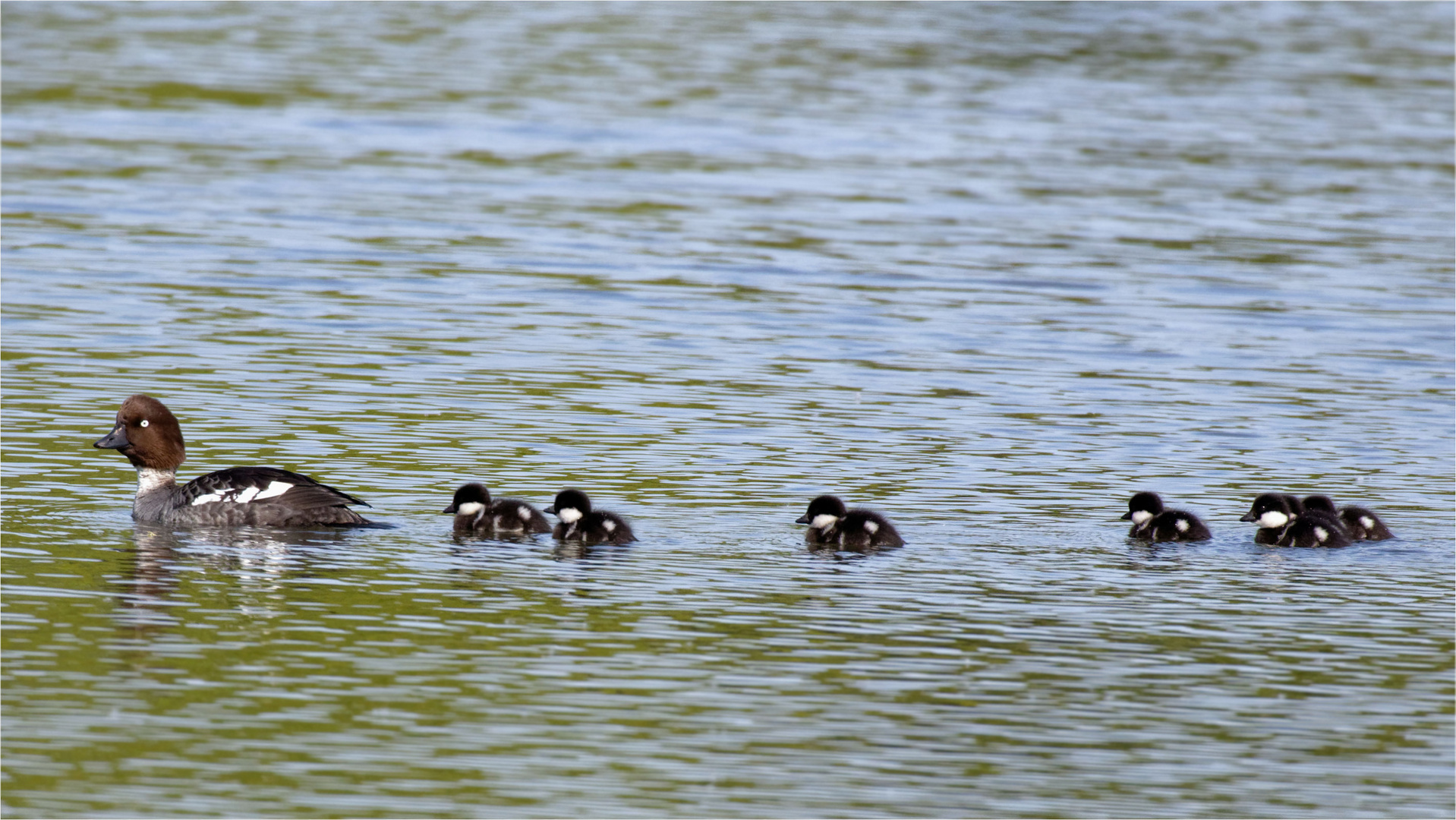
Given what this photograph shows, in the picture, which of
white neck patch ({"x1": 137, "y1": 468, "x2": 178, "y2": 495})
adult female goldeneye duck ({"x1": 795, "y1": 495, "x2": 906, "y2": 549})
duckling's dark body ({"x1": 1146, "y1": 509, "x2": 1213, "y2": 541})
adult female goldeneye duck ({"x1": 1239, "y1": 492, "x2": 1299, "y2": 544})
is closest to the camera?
adult female goldeneye duck ({"x1": 795, "y1": 495, "x2": 906, "y2": 549})

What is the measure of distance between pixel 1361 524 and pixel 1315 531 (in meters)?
0.32

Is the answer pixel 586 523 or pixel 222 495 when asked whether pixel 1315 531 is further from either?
pixel 222 495

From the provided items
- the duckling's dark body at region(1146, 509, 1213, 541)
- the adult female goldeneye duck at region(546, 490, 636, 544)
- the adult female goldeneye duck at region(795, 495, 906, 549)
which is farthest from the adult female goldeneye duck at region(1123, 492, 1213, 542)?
the adult female goldeneye duck at region(546, 490, 636, 544)

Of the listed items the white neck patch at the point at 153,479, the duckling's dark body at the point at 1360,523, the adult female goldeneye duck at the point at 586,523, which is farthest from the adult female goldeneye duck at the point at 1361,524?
the white neck patch at the point at 153,479

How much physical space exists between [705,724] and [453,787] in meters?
1.16

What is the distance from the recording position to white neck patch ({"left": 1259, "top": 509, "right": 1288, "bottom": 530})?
1249cm

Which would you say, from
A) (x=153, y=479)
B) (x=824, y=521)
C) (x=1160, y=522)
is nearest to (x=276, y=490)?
(x=153, y=479)

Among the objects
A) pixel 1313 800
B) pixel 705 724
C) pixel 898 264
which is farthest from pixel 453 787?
pixel 898 264

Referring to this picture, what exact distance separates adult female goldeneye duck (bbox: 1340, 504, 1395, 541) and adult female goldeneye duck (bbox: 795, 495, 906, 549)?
2.39 meters

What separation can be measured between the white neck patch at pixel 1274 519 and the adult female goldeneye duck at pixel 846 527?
6.45 ft

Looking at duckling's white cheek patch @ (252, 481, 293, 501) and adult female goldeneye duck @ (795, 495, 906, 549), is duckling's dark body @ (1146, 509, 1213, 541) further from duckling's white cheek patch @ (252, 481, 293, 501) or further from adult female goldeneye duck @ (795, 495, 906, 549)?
duckling's white cheek patch @ (252, 481, 293, 501)

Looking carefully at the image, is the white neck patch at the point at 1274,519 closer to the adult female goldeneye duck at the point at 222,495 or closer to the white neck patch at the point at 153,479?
the adult female goldeneye duck at the point at 222,495

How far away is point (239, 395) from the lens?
52.6 ft

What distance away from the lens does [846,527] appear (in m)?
12.0
